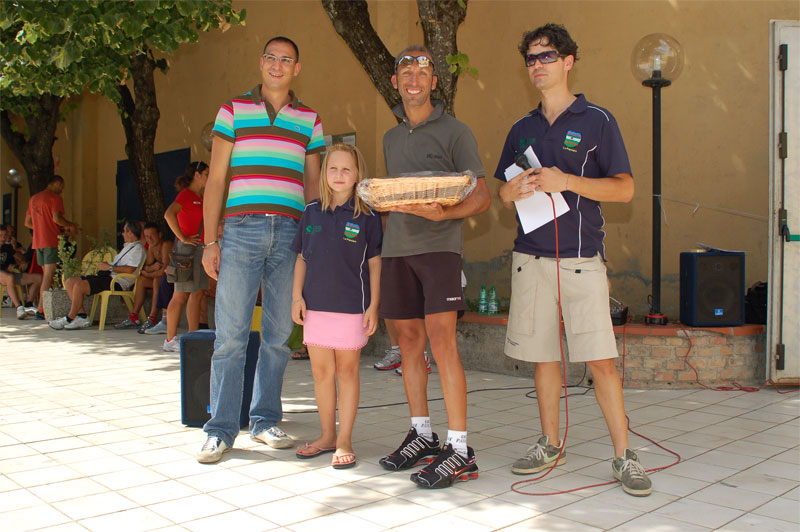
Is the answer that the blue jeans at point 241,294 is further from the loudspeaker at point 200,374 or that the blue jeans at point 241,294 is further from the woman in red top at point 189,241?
the woman in red top at point 189,241

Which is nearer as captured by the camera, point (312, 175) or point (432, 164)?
point (432, 164)

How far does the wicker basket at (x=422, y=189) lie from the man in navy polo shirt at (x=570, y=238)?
294 millimetres

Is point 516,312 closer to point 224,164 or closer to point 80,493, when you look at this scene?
point 224,164

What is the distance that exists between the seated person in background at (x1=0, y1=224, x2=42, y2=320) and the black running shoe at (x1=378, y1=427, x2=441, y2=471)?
10.2 meters

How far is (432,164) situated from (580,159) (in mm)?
736

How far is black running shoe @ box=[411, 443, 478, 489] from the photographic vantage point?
3574mm

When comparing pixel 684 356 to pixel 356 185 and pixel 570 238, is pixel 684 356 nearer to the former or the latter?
pixel 570 238

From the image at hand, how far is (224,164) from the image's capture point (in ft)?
14.0

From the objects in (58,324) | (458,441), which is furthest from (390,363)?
(58,324)

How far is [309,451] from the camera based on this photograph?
163 inches

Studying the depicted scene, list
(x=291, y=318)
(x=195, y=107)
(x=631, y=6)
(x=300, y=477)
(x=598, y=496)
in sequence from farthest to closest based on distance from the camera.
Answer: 1. (x=195, y=107)
2. (x=631, y=6)
3. (x=291, y=318)
4. (x=300, y=477)
5. (x=598, y=496)

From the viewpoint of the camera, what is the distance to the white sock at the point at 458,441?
3701 millimetres

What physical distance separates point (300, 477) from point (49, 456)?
149 centimetres

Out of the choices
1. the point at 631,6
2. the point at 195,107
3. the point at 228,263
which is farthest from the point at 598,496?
the point at 195,107
